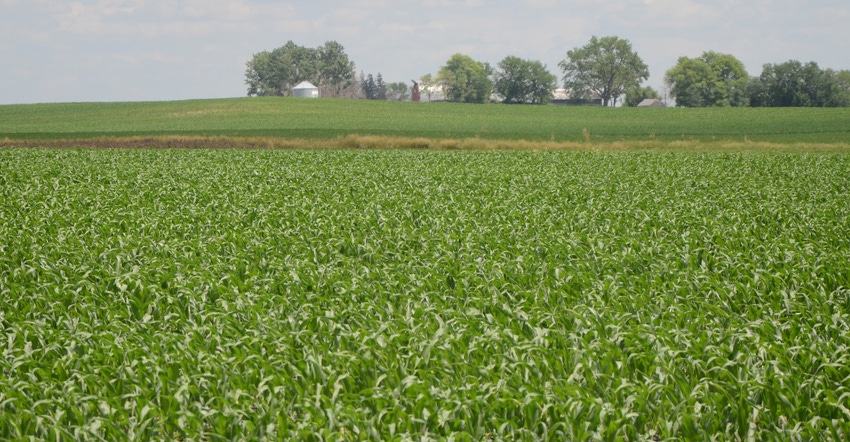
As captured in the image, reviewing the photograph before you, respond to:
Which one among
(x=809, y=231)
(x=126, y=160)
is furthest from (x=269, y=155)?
(x=809, y=231)

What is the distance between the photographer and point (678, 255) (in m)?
12.9

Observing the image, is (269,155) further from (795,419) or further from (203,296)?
(795,419)

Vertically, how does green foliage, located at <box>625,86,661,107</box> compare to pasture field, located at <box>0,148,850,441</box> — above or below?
above

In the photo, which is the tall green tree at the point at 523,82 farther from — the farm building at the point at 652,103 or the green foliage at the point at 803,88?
the green foliage at the point at 803,88

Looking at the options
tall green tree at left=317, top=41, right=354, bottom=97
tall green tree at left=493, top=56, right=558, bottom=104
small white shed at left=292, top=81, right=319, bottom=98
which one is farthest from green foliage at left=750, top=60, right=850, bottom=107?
tall green tree at left=317, top=41, right=354, bottom=97

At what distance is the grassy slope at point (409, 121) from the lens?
Result: 209 feet

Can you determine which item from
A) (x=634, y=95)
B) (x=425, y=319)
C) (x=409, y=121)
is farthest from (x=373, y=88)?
(x=425, y=319)

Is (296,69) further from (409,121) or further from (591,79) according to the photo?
(409,121)

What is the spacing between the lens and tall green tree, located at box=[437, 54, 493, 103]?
14738cm

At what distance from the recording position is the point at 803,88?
115 m

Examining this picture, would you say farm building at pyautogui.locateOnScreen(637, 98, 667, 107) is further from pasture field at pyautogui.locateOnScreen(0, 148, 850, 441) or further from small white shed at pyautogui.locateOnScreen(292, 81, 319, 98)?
pasture field at pyautogui.locateOnScreen(0, 148, 850, 441)

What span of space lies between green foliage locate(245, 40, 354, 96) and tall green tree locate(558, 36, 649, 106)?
4596 centimetres

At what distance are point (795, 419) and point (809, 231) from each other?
1015 centimetres

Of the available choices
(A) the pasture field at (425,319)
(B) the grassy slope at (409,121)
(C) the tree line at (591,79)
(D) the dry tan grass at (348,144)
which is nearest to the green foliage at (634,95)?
(C) the tree line at (591,79)
